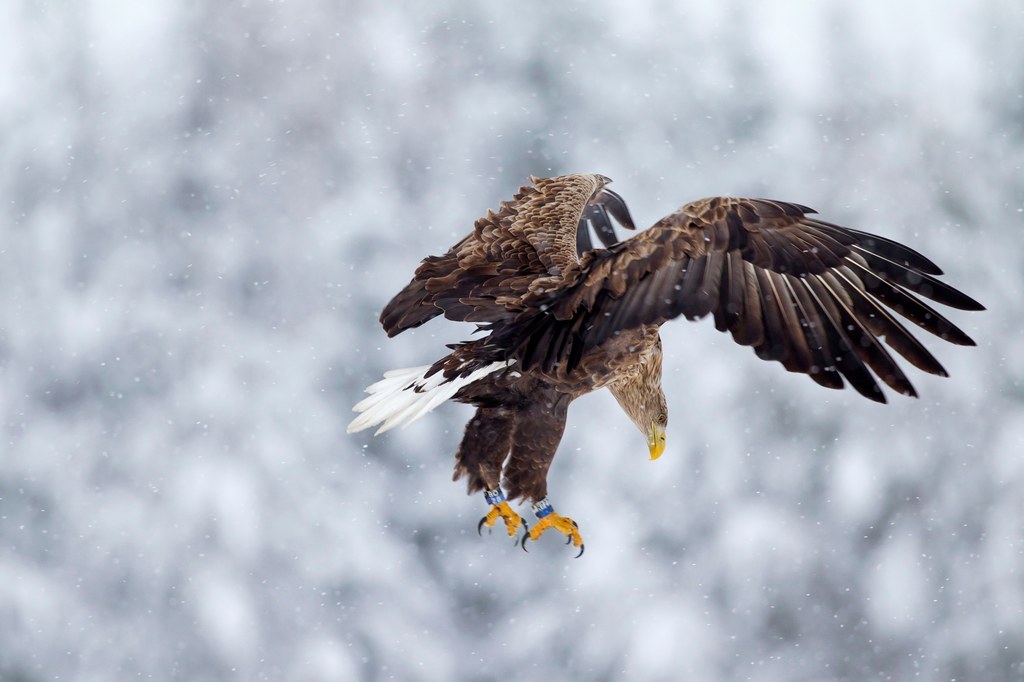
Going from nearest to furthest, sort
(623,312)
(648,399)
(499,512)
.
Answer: (623,312), (499,512), (648,399)

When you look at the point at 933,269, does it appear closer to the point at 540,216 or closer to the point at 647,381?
the point at 647,381

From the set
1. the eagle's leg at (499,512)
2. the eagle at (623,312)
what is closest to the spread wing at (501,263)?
the eagle at (623,312)

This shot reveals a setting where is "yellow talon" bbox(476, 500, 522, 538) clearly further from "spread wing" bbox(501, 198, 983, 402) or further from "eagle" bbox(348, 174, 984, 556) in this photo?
"spread wing" bbox(501, 198, 983, 402)

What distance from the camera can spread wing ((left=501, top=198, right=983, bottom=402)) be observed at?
255cm

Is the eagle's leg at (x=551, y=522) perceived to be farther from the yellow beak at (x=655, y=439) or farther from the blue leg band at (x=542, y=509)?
the yellow beak at (x=655, y=439)

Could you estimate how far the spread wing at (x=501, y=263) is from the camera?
2.98 meters

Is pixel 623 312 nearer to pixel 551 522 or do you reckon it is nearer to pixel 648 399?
pixel 648 399

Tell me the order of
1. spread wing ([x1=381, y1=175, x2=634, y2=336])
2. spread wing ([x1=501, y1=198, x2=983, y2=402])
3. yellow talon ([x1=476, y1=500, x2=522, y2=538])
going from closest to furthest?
spread wing ([x1=501, y1=198, x2=983, y2=402]) < spread wing ([x1=381, y1=175, x2=634, y2=336]) < yellow talon ([x1=476, y1=500, x2=522, y2=538])

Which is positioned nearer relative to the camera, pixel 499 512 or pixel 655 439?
pixel 499 512

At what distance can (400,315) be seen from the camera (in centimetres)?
339

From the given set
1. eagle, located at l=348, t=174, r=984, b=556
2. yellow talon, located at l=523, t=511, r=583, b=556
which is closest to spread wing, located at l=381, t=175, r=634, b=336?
eagle, located at l=348, t=174, r=984, b=556

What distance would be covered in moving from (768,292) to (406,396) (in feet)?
3.78

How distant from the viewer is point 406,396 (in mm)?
3355

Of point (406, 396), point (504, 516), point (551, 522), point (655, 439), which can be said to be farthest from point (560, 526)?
point (406, 396)
